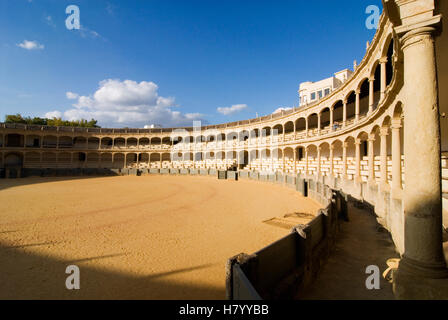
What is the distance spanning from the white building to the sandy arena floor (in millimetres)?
30309

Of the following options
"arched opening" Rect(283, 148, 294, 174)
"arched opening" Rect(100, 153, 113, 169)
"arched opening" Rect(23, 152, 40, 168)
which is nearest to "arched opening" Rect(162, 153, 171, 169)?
"arched opening" Rect(100, 153, 113, 169)

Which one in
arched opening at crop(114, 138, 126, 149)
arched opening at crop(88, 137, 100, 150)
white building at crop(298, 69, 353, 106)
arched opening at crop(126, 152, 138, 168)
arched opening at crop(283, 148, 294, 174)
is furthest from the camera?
arched opening at crop(114, 138, 126, 149)

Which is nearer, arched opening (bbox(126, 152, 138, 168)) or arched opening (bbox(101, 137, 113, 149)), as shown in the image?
arched opening (bbox(126, 152, 138, 168))

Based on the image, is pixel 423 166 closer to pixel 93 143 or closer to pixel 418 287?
pixel 418 287

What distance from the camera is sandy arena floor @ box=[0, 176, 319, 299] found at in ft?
15.5

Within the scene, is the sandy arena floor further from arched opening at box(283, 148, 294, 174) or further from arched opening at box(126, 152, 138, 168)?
arched opening at box(126, 152, 138, 168)

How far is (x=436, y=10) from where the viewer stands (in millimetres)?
3799

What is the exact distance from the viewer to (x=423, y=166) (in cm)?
354

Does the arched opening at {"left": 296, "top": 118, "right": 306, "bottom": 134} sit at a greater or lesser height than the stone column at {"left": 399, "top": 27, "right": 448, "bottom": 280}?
greater

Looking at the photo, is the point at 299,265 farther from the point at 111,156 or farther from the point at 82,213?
the point at 111,156

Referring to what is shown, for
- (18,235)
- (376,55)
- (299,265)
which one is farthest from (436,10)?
(18,235)

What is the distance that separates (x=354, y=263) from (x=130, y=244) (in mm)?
7106

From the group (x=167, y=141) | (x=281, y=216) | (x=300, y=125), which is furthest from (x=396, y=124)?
(x=167, y=141)

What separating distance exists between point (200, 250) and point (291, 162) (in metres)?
28.4
